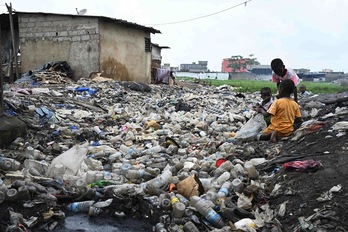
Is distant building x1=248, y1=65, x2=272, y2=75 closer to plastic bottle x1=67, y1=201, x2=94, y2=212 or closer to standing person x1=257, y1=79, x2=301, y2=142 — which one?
standing person x1=257, y1=79, x2=301, y2=142

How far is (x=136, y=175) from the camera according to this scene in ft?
12.2

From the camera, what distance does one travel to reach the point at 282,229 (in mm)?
2453

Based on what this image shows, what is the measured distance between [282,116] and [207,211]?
2.30 metres

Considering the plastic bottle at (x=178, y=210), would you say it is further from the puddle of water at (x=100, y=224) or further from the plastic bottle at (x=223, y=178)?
the plastic bottle at (x=223, y=178)

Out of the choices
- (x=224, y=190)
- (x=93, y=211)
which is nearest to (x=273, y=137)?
(x=224, y=190)

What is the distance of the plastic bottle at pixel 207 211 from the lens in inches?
106

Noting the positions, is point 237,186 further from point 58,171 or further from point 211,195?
Result: point 58,171

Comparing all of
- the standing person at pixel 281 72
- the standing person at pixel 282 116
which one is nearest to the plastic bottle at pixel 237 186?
the standing person at pixel 282 116

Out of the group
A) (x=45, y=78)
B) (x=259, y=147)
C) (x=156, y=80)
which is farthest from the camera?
(x=156, y=80)

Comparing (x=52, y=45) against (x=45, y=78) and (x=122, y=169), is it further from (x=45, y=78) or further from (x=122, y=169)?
(x=122, y=169)

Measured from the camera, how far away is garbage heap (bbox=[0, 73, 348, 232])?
278 centimetres

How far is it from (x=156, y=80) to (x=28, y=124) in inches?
526

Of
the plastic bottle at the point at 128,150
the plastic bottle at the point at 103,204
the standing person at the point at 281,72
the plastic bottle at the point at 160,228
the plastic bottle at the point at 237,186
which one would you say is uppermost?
the standing person at the point at 281,72

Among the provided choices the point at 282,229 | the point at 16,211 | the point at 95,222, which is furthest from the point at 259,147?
the point at 16,211
